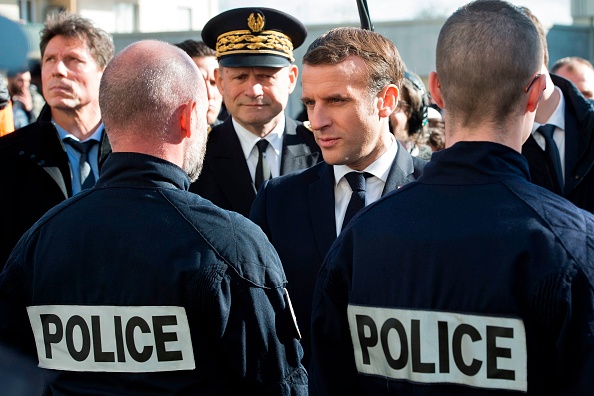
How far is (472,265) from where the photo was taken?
2088mm

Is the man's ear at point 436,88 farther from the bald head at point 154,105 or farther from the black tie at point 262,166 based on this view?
the black tie at point 262,166

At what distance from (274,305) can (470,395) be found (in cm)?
67

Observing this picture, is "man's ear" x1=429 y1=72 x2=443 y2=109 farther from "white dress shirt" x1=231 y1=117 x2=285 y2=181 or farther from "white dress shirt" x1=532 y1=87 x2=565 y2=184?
"white dress shirt" x1=231 y1=117 x2=285 y2=181

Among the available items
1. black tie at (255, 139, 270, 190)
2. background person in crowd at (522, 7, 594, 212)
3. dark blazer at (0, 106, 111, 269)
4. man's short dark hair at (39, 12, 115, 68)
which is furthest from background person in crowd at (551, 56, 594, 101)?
dark blazer at (0, 106, 111, 269)

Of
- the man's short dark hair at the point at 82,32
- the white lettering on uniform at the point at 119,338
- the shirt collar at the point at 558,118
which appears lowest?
the white lettering on uniform at the point at 119,338

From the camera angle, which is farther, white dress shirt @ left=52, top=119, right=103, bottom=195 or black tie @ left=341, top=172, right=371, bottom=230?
white dress shirt @ left=52, top=119, right=103, bottom=195

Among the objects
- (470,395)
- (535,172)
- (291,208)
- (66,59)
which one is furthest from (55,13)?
(470,395)

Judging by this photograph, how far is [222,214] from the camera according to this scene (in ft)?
8.24

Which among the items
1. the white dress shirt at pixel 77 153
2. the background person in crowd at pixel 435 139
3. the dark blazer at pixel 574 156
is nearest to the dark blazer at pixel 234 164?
the white dress shirt at pixel 77 153

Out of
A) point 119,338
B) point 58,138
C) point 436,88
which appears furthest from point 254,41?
point 119,338

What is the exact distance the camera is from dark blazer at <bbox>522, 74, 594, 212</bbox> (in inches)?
156

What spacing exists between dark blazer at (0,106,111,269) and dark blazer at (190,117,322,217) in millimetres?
546

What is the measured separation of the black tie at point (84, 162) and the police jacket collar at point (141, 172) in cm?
183

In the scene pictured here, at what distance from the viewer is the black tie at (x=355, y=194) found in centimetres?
338
